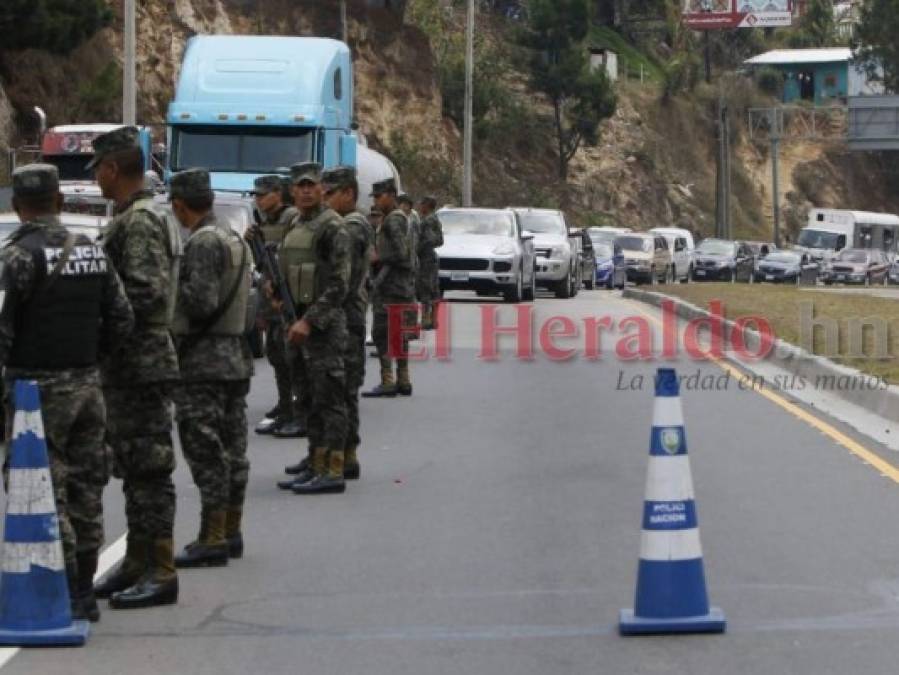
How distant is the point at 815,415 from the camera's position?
17.3 m

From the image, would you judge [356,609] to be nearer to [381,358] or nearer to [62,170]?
[381,358]

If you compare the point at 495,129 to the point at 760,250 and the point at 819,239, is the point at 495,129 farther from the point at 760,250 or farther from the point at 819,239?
the point at 819,239

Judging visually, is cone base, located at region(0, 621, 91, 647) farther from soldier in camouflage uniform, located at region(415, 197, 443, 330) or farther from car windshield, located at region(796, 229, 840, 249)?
car windshield, located at region(796, 229, 840, 249)

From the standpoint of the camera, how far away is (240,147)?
2861 cm

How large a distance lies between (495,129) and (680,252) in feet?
49.0

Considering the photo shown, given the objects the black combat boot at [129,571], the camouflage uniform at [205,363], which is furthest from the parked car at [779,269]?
the black combat boot at [129,571]

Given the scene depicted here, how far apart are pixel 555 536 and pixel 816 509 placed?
1.81 metres

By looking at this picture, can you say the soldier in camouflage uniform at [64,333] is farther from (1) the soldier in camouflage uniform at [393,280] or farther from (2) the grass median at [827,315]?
(2) the grass median at [827,315]

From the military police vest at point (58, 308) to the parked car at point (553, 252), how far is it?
97.9 feet

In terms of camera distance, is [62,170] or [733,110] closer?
[62,170]

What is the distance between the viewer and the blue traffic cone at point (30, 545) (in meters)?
7.81

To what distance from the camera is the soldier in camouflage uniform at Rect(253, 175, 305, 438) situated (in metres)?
15.0

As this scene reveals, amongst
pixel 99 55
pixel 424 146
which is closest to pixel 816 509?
pixel 99 55

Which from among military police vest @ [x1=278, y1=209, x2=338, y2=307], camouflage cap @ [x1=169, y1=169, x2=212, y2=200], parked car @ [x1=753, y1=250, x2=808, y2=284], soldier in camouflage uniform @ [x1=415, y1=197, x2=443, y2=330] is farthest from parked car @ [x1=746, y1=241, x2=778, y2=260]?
camouflage cap @ [x1=169, y1=169, x2=212, y2=200]
